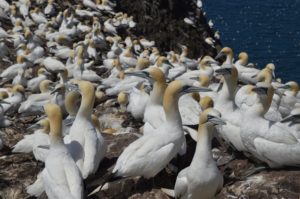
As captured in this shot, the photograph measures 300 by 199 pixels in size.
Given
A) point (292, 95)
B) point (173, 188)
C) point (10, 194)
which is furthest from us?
point (292, 95)

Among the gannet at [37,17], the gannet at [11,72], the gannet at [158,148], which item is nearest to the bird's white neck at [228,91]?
the gannet at [158,148]

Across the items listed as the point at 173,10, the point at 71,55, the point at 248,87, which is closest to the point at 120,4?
the point at 173,10

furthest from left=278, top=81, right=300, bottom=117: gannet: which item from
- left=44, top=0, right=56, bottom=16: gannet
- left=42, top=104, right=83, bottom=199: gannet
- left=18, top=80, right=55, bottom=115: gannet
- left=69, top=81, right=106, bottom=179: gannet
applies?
left=44, top=0, right=56, bottom=16: gannet

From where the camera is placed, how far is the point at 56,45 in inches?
689

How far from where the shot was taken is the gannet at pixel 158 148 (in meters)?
5.88

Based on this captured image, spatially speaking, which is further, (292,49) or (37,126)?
(292,49)

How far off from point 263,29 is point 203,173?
3718 cm

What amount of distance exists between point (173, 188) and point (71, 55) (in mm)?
9685

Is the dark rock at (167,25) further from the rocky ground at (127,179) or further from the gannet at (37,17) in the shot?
the rocky ground at (127,179)

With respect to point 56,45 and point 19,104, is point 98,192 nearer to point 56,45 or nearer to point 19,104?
point 19,104

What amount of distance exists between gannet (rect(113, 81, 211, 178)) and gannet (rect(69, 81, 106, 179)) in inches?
12.1

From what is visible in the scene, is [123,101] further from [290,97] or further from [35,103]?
[290,97]

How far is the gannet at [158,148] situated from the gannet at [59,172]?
18.7 inches

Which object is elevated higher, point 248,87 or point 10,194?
point 248,87
